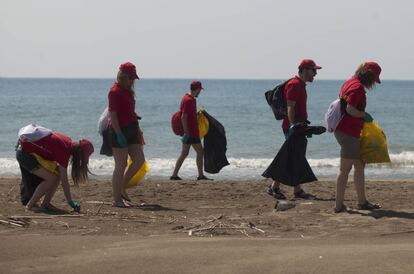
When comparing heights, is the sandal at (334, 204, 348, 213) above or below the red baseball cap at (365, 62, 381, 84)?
below

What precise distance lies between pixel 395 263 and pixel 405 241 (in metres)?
1.20

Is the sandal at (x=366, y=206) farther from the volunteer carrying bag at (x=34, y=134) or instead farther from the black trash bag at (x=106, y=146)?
the volunteer carrying bag at (x=34, y=134)

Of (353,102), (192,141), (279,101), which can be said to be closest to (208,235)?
(353,102)

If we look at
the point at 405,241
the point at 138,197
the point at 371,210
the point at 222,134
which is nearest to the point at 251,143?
the point at 222,134

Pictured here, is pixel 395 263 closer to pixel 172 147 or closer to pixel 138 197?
pixel 138 197

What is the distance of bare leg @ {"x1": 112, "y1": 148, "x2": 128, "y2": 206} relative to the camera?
888cm

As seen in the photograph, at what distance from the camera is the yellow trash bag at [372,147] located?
8328mm

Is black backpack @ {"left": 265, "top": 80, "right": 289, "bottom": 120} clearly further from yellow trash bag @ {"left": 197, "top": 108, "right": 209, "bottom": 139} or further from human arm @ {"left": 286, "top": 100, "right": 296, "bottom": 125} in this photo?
yellow trash bag @ {"left": 197, "top": 108, "right": 209, "bottom": 139}

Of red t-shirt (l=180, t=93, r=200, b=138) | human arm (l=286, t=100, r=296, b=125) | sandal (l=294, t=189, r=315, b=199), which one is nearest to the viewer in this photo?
human arm (l=286, t=100, r=296, b=125)

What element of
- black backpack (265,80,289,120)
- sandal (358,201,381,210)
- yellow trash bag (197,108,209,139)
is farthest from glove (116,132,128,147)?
yellow trash bag (197,108,209,139)

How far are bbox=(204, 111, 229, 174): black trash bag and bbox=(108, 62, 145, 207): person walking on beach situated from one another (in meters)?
3.61

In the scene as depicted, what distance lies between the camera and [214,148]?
12.6 meters

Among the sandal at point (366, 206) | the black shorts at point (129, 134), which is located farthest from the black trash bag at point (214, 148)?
the sandal at point (366, 206)

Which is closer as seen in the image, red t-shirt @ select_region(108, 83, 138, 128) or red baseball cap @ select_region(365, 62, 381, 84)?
red baseball cap @ select_region(365, 62, 381, 84)
